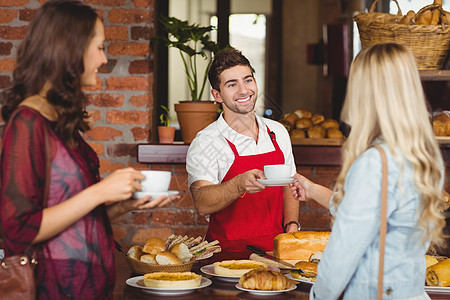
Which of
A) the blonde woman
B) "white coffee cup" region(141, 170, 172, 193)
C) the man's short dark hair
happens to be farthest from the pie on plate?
the man's short dark hair

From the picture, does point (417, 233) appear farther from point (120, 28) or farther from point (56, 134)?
point (120, 28)

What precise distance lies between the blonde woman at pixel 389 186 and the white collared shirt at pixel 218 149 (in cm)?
132

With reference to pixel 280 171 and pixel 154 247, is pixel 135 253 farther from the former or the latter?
pixel 280 171

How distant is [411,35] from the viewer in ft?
8.79

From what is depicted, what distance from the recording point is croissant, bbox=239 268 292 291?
1708 millimetres

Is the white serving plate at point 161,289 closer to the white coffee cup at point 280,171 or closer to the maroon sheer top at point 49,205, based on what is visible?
the maroon sheer top at point 49,205

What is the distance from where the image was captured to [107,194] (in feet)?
4.68

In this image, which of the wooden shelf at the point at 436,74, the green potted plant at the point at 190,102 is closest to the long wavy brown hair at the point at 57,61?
the wooden shelf at the point at 436,74

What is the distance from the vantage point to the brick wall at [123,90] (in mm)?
3361

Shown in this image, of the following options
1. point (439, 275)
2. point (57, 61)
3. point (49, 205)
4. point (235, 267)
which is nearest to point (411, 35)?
point (439, 275)

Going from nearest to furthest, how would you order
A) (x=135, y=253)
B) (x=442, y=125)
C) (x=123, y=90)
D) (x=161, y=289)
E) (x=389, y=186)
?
1. (x=389, y=186)
2. (x=161, y=289)
3. (x=135, y=253)
4. (x=442, y=125)
5. (x=123, y=90)

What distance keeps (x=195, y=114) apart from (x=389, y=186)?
7.00 feet

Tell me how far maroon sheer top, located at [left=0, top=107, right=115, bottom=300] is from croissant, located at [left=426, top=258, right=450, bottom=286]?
95cm

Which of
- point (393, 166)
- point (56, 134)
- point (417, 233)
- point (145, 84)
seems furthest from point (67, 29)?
point (145, 84)
